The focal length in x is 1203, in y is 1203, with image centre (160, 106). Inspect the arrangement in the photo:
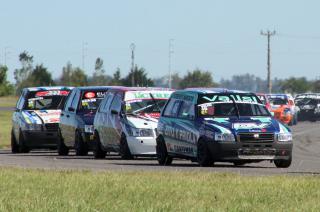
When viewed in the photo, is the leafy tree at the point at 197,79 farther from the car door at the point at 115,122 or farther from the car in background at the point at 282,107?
the car door at the point at 115,122

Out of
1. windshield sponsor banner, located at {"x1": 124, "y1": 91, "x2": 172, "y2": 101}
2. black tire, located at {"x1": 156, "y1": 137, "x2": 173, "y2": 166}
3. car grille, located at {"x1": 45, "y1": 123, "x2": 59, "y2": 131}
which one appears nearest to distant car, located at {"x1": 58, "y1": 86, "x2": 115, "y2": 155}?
car grille, located at {"x1": 45, "y1": 123, "x2": 59, "y2": 131}

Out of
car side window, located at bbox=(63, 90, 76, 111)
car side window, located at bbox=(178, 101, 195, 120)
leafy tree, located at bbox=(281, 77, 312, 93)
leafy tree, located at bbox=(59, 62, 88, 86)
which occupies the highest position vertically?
car side window, located at bbox=(178, 101, 195, 120)

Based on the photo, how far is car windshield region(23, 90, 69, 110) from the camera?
31016mm

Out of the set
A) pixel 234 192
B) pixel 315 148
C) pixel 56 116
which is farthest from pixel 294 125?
pixel 234 192

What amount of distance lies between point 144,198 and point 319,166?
9.93 metres

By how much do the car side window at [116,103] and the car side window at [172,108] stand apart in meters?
2.25

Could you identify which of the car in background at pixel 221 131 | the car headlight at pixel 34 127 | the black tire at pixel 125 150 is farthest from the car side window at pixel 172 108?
the car headlight at pixel 34 127

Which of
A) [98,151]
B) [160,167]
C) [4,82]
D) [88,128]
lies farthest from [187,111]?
[4,82]

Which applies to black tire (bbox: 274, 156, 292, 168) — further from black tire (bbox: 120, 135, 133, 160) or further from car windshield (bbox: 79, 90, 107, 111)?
car windshield (bbox: 79, 90, 107, 111)

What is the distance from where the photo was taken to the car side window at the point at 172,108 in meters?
23.3

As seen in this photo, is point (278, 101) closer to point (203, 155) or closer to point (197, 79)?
point (203, 155)

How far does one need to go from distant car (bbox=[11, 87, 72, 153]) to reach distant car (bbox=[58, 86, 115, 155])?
108 centimetres

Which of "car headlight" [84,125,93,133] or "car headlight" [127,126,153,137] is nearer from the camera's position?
"car headlight" [127,126,153,137]

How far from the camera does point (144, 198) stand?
43.7 ft
